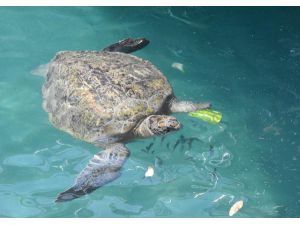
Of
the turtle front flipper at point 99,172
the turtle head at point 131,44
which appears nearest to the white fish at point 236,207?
the turtle front flipper at point 99,172

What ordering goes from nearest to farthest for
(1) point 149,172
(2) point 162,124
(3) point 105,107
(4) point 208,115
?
(2) point 162,124 < (3) point 105,107 < (1) point 149,172 < (4) point 208,115

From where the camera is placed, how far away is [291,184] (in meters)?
4.09

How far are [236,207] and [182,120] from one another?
100 cm

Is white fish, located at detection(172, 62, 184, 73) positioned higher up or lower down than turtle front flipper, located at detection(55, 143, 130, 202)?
higher up

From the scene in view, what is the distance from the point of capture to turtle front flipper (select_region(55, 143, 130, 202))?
352 cm

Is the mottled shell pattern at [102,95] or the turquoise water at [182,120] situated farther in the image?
the turquoise water at [182,120]

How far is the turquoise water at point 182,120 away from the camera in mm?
3875

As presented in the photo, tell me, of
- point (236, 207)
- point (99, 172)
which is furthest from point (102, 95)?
point (236, 207)

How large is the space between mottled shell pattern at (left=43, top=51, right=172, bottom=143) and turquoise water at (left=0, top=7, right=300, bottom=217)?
37 centimetres

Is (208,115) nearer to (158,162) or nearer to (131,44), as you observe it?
(158,162)

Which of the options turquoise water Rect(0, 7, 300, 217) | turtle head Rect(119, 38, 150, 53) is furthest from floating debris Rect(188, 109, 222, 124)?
turtle head Rect(119, 38, 150, 53)

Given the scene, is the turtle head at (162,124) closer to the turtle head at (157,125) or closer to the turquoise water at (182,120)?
the turtle head at (157,125)

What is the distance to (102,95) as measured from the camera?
374 cm

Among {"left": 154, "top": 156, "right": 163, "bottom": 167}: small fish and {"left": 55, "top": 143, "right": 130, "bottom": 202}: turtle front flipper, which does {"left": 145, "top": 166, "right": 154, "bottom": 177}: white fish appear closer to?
{"left": 154, "top": 156, "right": 163, "bottom": 167}: small fish
